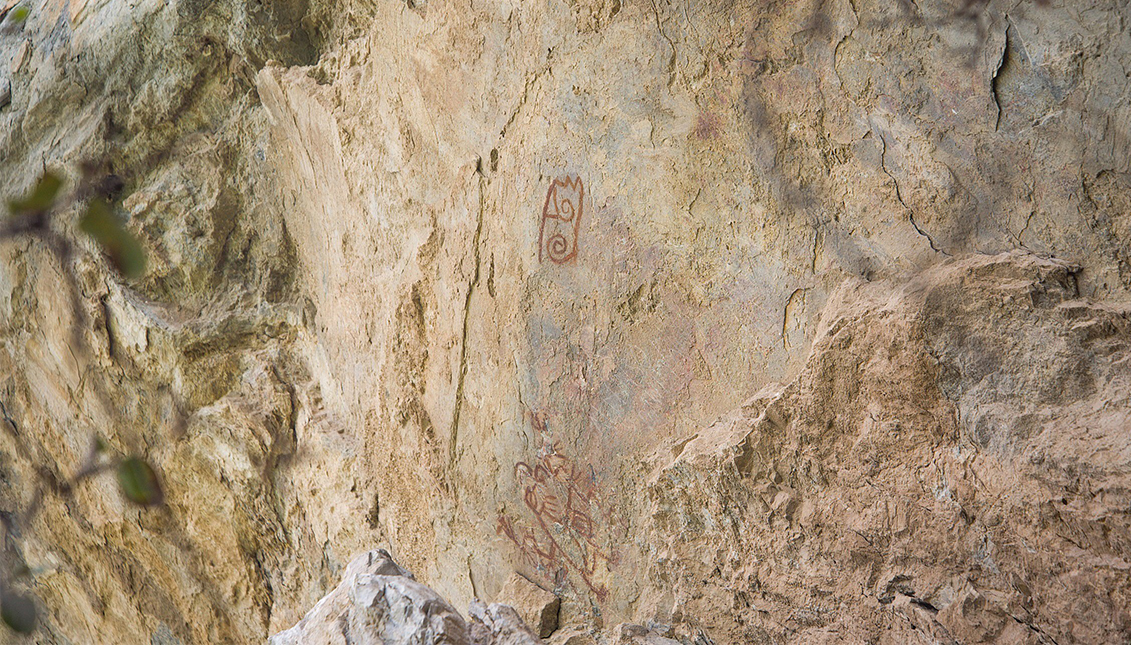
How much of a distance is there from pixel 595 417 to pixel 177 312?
2166mm

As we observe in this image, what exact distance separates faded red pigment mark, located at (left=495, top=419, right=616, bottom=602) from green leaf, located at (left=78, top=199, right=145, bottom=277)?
1933mm

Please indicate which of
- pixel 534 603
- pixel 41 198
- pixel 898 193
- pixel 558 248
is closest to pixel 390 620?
pixel 534 603

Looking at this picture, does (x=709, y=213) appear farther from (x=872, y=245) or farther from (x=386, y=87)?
(x=386, y=87)

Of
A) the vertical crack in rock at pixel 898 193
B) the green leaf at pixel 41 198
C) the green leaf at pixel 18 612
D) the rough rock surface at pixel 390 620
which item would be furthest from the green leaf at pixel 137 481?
the vertical crack in rock at pixel 898 193

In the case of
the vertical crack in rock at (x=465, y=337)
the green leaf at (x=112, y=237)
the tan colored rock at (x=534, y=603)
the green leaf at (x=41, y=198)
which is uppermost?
the green leaf at (x=41, y=198)

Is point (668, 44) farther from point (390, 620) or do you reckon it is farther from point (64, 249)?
point (64, 249)

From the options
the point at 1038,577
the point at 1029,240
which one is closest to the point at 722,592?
the point at 1038,577

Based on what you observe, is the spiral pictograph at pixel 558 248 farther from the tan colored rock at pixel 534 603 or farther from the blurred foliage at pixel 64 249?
the blurred foliage at pixel 64 249

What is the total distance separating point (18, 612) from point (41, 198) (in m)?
0.33

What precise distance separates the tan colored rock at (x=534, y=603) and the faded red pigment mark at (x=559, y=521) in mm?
55

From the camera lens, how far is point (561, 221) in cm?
257

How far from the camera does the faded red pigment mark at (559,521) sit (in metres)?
2.48

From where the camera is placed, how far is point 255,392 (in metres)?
3.64

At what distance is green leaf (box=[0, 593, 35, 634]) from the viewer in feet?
2.19
